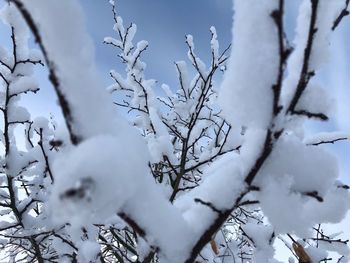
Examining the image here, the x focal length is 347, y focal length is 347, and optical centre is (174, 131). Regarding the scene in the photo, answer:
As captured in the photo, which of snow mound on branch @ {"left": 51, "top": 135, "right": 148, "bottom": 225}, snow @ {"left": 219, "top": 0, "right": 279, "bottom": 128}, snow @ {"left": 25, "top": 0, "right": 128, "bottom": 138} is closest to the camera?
snow mound on branch @ {"left": 51, "top": 135, "right": 148, "bottom": 225}

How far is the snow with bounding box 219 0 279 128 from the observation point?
908 mm

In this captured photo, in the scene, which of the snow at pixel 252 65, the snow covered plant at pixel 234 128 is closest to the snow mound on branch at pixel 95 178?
the snow covered plant at pixel 234 128

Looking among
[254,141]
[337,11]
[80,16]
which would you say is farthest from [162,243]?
[337,11]

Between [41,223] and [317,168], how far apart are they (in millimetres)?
2735

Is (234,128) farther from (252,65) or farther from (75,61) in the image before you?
(75,61)

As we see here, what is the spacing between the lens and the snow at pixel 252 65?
91 centimetres

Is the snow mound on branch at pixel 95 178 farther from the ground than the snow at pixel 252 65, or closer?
closer

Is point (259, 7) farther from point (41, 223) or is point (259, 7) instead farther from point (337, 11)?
point (41, 223)

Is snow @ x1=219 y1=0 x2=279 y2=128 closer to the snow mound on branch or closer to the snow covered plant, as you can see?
the snow covered plant

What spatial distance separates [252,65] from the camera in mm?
945

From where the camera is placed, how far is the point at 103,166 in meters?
0.74

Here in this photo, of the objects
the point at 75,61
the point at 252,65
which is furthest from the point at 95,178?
the point at 252,65

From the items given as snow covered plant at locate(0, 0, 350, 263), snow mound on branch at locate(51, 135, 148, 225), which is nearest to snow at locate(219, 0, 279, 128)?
snow covered plant at locate(0, 0, 350, 263)

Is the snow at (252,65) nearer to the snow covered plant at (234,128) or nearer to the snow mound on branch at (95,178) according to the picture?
the snow covered plant at (234,128)
